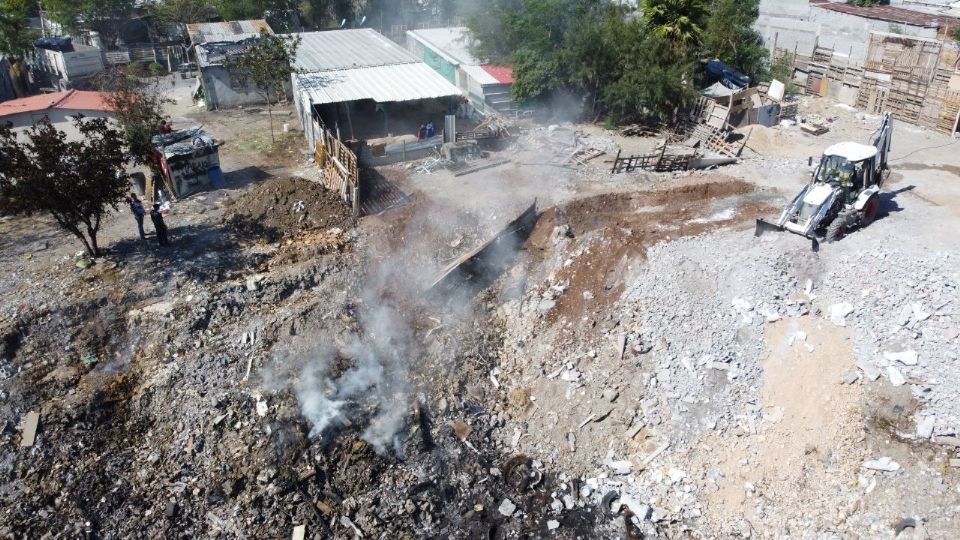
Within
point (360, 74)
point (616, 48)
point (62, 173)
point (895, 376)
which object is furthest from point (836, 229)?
point (360, 74)

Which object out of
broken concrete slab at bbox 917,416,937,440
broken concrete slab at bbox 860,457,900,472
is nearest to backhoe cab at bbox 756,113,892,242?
broken concrete slab at bbox 917,416,937,440

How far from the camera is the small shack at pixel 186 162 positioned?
17828 millimetres

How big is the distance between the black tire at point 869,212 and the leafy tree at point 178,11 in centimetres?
3767

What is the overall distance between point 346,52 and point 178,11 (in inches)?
664

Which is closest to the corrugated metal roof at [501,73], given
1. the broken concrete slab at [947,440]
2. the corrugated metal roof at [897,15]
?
the corrugated metal roof at [897,15]

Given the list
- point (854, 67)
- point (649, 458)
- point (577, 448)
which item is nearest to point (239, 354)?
point (577, 448)

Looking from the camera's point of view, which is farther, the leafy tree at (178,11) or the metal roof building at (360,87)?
the leafy tree at (178,11)

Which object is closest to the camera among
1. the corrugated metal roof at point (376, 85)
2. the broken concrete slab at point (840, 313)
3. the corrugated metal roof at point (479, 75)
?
the broken concrete slab at point (840, 313)

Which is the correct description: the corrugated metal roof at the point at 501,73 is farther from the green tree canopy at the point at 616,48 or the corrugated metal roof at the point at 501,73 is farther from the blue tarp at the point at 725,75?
the blue tarp at the point at 725,75

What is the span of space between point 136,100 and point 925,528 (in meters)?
22.5

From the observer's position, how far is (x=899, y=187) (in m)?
16.8

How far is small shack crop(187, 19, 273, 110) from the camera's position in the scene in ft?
85.2

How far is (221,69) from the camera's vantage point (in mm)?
26172

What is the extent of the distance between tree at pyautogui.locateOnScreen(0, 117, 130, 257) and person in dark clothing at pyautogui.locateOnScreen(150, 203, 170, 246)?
3.09ft
